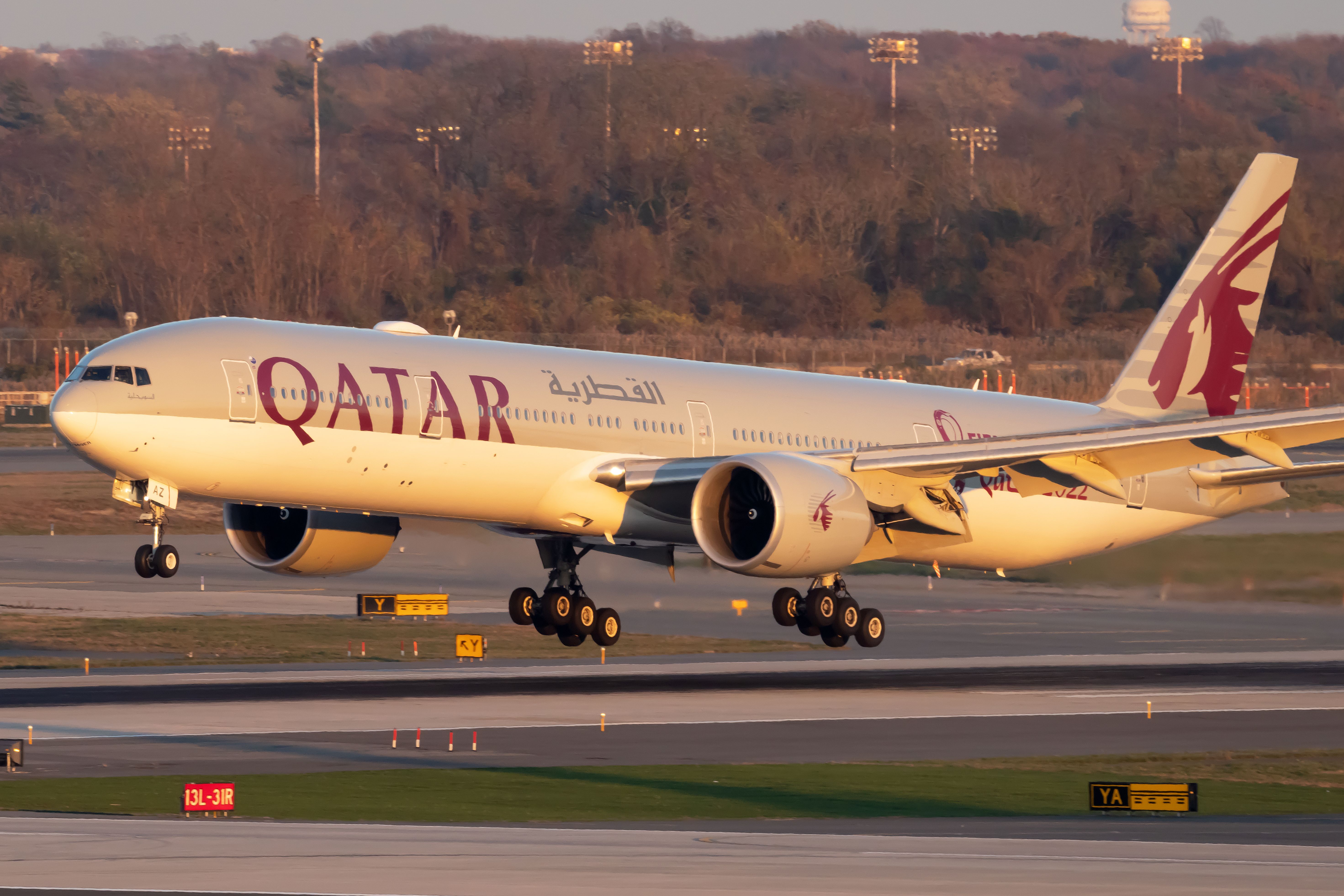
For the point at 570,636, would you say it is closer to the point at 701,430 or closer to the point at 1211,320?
the point at 701,430

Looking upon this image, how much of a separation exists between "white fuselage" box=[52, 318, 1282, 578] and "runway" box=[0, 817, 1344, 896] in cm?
1083

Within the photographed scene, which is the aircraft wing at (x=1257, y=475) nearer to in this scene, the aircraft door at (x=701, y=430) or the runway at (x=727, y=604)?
the runway at (x=727, y=604)

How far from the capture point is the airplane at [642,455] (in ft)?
137

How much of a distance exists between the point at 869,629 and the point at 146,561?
17.1m

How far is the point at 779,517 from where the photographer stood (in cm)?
4425

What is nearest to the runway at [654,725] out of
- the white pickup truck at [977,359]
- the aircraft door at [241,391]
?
the aircraft door at [241,391]

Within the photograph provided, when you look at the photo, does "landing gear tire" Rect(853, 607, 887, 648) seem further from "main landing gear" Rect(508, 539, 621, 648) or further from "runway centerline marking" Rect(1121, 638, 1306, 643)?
"runway centerline marking" Rect(1121, 638, 1306, 643)

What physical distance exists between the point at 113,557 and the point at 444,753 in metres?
43.7

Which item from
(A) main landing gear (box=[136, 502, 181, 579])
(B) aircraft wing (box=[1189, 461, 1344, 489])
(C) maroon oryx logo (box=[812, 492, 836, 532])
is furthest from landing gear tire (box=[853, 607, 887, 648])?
(A) main landing gear (box=[136, 502, 181, 579])

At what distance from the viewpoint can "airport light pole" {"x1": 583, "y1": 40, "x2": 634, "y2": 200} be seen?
162375 mm

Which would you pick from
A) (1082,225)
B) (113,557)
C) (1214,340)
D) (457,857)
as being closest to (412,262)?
(1082,225)

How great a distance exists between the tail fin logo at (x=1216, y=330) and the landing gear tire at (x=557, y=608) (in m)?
17.0

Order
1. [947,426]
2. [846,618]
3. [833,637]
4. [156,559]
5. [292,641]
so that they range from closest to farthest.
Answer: [156,559], [846,618], [833,637], [947,426], [292,641]

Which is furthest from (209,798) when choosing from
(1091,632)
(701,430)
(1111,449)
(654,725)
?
(1091,632)
